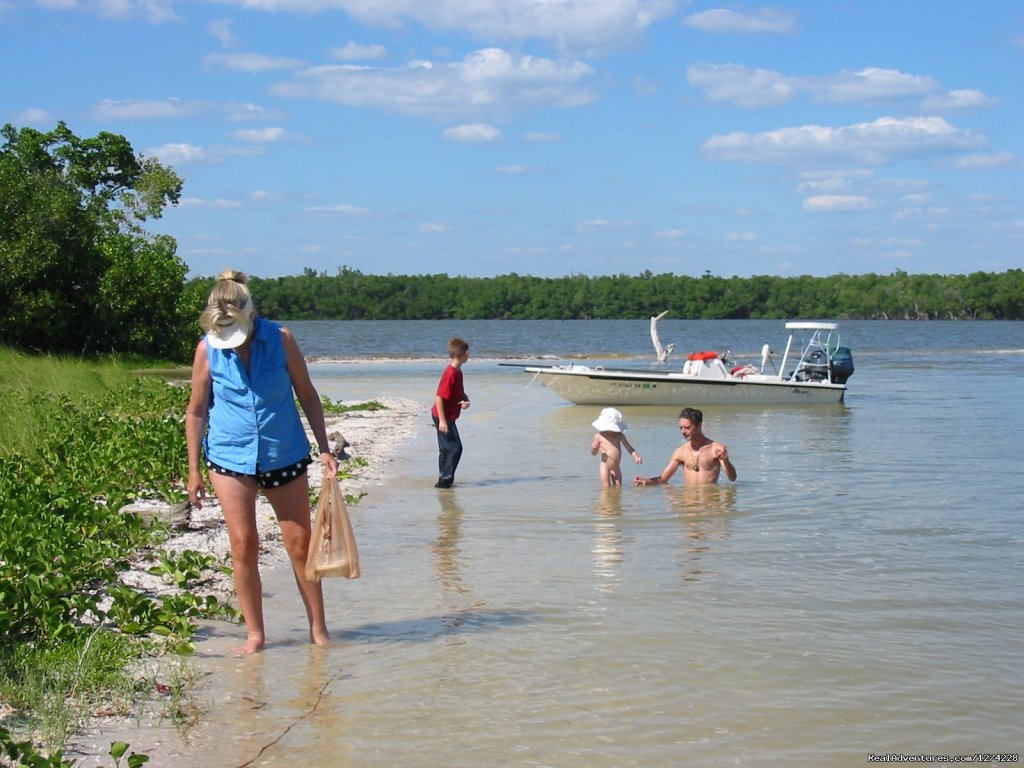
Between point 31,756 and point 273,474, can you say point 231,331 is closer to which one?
point 273,474

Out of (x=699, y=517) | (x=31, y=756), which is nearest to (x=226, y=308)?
(x=31, y=756)

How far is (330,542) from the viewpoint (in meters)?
6.00

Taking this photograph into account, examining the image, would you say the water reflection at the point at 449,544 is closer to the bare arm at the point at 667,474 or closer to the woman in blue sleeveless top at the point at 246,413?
the bare arm at the point at 667,474

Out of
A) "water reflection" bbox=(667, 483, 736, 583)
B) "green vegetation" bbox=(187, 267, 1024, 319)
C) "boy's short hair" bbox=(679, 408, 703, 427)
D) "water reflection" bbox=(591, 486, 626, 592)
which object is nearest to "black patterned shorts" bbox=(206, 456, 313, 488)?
"water reflection" bbox=(591, 486, 626, 592)

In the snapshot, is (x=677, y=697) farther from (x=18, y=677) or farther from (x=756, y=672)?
(x=18, y=677)

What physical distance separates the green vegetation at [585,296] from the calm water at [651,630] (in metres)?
126

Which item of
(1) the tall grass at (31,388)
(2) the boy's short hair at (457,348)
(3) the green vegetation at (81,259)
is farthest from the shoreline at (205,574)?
(3) the green vegetation at (81,259)

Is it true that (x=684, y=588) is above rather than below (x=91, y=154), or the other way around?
below

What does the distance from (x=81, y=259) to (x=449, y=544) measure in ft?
99.2

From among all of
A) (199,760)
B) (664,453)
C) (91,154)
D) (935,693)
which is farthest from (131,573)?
(91,154)

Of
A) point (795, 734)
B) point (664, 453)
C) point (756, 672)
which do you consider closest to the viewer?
point (795, 734)

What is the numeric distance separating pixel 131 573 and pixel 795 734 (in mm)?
4235

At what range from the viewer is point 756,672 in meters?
5.95

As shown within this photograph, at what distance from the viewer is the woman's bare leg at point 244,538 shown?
5707 mm
